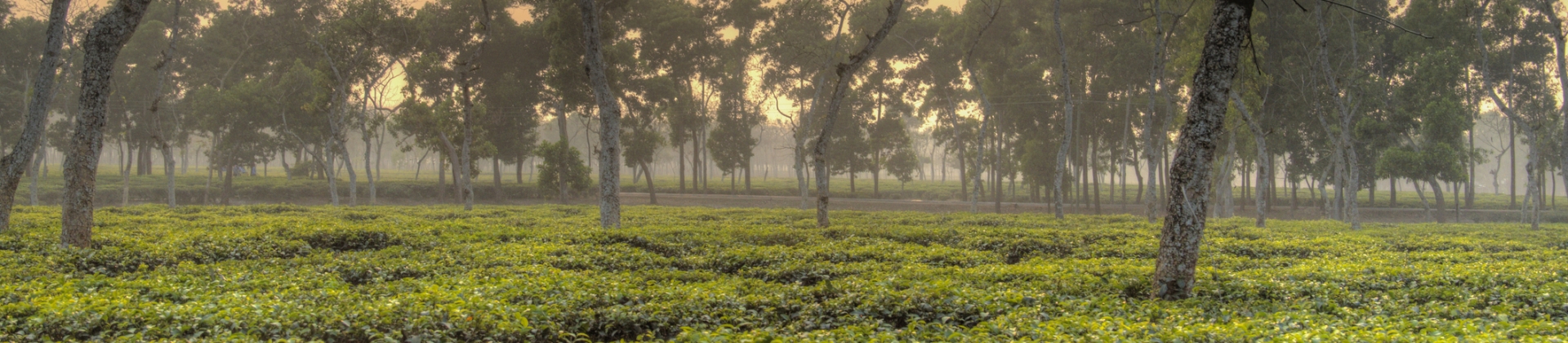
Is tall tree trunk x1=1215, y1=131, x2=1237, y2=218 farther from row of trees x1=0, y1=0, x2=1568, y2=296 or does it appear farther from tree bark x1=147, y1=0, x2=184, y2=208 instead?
tree bark x1=147, y1=0, x2=184, y2=208

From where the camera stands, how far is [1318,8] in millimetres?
25109

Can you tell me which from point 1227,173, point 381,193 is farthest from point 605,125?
point 381,193

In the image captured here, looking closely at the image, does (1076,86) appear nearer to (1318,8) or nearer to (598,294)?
(1318,8)

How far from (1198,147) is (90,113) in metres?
17.0

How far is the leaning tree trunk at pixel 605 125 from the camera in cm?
1920

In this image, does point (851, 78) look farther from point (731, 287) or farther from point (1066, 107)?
point (731, 287)

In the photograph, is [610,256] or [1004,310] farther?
[610,256]

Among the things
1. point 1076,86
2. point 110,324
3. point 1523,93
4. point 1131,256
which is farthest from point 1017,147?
point 110,324

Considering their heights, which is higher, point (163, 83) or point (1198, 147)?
point (163, 83)

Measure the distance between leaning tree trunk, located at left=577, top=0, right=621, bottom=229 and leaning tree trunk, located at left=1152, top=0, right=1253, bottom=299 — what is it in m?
13.0

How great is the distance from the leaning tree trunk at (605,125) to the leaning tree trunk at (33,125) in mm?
9679

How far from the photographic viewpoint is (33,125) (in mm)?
14320

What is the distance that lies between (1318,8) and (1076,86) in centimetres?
1724

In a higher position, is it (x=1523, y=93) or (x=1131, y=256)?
(x=1523, y=93)
